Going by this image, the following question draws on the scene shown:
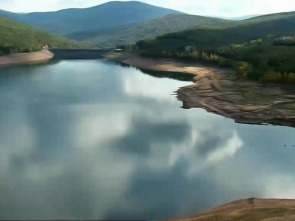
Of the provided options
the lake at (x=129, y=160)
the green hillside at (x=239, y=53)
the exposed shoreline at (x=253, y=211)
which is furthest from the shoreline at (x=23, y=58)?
the exposed shoreline at (x=253, y=211)

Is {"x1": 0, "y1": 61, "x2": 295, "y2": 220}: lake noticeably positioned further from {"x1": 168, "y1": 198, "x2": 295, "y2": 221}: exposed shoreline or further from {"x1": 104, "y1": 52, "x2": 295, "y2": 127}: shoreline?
{"x1": 104, "y1": 52, "x2": 295, "y2": 127}: shoreline

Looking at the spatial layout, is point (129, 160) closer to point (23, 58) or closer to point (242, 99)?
point (242, 99)

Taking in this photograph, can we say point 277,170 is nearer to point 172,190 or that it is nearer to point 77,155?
point 172,190

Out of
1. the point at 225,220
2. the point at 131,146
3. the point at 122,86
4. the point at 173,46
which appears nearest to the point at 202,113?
the point at 131,146

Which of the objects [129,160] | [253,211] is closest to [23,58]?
[129,160]

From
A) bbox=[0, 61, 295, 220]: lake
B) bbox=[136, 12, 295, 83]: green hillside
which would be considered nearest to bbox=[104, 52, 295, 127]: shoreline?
bbox=[0, 61, 295, 220]: lake

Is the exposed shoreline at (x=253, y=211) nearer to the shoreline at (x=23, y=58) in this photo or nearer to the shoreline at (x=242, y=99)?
the shoreline at (x=242, y=99)
